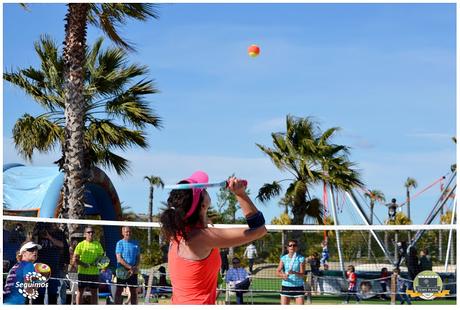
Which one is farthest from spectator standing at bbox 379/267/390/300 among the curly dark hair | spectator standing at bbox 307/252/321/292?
the curly dark hair

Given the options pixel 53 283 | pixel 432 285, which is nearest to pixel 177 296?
pixel 53 283

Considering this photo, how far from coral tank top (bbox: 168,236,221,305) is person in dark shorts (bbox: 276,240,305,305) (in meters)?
8.03

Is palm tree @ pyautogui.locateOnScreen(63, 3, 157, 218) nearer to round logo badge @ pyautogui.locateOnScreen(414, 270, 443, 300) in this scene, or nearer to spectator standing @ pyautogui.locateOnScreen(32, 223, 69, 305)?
spectator standing @ pyautogui.locateOnScreen(32, 223, 69, 305)

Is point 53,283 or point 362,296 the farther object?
point 362,296

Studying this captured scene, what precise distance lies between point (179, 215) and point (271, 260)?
417 inches

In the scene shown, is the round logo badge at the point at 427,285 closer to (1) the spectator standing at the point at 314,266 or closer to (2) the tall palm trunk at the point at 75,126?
(1) the spectator standing at the point at 314,266

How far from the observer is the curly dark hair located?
434 cm

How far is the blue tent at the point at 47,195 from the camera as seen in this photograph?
18.0 meters

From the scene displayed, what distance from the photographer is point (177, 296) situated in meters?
4.43

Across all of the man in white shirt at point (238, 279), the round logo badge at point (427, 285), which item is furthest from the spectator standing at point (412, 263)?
the man in white shirt at point (238, 279)

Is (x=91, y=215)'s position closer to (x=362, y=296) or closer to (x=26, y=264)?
(x=362, y=296)

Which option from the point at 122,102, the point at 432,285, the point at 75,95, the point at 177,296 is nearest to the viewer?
the point at 177,296

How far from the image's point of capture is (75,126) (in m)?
16.5

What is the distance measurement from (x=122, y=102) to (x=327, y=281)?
20.8ft
